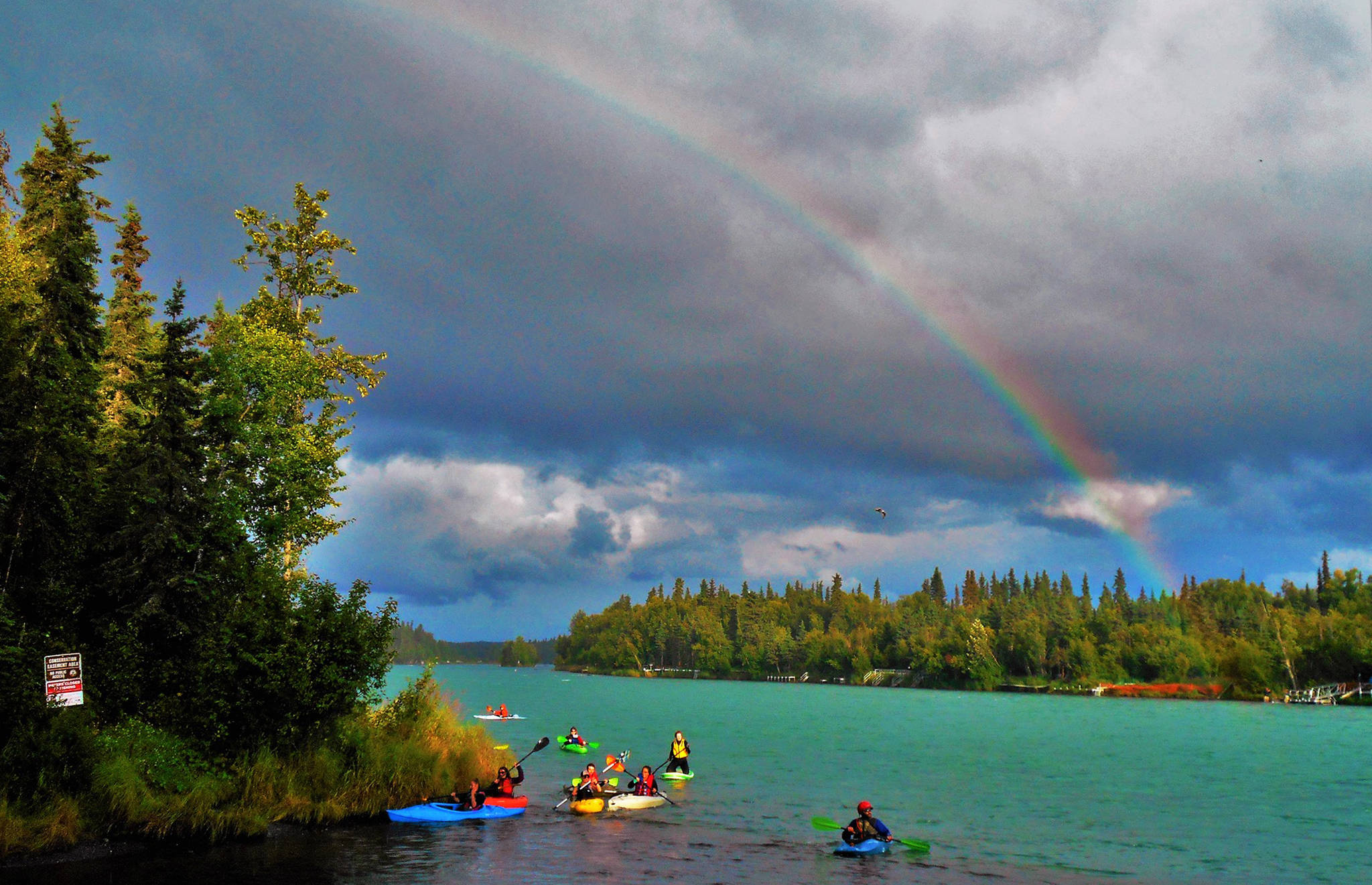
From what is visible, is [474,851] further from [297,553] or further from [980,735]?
[980,735]

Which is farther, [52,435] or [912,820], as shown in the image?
[912,820]

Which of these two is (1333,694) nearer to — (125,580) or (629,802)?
(629,802)

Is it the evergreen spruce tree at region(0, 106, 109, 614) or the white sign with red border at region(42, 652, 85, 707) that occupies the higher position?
the evergreen spruce tree at region(0, 106, 109, 614)

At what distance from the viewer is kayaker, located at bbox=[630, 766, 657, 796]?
47688mm

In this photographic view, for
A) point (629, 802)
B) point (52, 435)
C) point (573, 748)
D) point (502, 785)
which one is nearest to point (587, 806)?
point (629, 802)

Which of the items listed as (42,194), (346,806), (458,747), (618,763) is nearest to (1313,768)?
(618,763)

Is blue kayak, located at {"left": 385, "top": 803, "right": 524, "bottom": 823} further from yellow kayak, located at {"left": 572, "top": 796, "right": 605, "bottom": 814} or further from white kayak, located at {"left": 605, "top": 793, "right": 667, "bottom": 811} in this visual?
white kayak, located at {"left": 605, "top": 793, "right": 667, "bottom": 811}

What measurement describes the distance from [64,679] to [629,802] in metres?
26.6

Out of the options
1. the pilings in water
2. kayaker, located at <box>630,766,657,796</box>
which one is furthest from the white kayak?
the pilings in water

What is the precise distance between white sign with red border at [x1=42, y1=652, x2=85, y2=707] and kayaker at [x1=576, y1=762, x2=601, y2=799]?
918 inches

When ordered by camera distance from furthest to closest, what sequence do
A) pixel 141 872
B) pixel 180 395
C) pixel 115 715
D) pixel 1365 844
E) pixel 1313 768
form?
pixel 1313 768 < pixel 1365 844 < pixel 180 395 < pixel 115 715 < pixel 141 872

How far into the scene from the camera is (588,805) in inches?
1748

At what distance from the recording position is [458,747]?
42438 mm

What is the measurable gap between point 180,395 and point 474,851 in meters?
19.1
